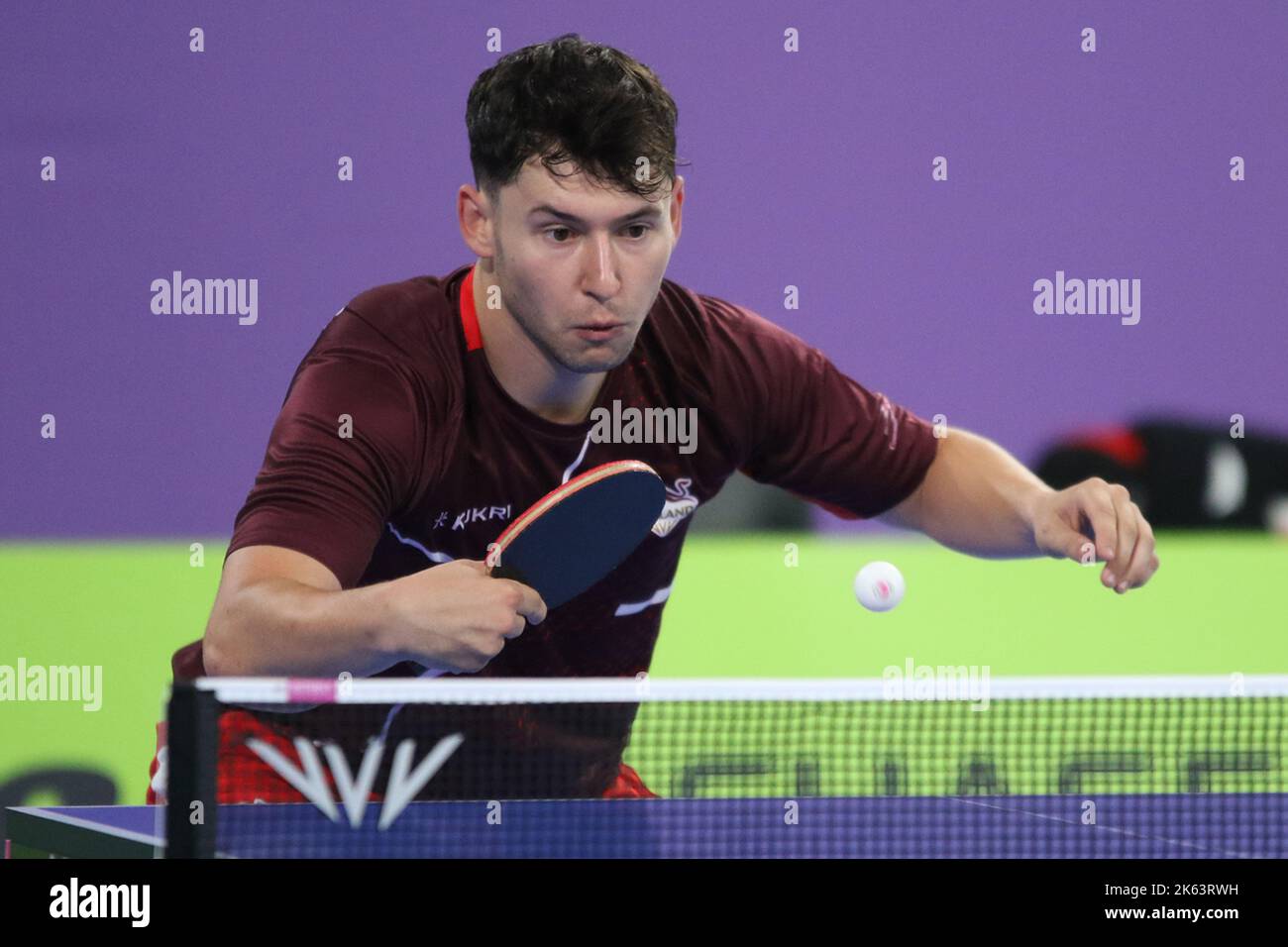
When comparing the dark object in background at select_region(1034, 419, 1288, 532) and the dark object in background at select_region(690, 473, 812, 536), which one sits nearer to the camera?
the dark object in background at select_region(690, 473, 812, 536)

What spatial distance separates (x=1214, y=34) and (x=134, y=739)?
16.1ft

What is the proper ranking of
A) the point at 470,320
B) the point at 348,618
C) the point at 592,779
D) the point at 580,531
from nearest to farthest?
the point at 348,618 < the point at 580,531 < the point at 470,320 < the point at 592,779

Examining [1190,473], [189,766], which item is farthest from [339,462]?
[1190,473]

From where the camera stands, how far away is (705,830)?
263cm

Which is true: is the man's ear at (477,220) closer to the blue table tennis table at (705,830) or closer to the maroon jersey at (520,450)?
the maroon jersey at (520,450)

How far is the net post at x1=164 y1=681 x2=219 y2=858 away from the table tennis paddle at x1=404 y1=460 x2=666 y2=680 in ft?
1.78

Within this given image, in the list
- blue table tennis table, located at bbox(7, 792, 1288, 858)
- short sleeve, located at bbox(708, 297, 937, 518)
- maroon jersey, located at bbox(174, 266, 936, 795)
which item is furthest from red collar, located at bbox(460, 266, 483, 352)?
blue table tennis table, located at bbox(7, 792, 1288, 858)

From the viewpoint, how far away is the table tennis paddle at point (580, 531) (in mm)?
2629

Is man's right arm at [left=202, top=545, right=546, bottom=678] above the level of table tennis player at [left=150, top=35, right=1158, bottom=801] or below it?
below

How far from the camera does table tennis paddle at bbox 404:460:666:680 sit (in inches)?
104

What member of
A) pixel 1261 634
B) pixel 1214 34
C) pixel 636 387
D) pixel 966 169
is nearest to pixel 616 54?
pixel 636 387

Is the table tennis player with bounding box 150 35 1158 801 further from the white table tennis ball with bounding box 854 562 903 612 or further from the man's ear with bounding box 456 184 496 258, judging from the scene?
the white table tennis ball with bounding box 854 562 903 612

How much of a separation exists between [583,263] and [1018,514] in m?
0.96

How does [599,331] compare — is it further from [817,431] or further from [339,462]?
[817,431]
